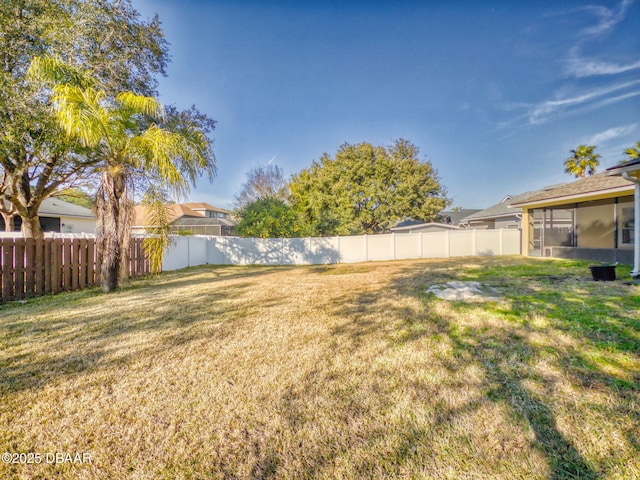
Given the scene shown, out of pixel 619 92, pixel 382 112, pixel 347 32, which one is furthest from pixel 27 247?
pixel 619 92

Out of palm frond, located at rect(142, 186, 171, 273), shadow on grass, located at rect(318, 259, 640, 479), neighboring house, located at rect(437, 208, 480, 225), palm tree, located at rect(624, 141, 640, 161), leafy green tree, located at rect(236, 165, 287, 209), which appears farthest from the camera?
neighboring house, located at rect(437, 208, 480, 225)

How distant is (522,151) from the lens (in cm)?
1608

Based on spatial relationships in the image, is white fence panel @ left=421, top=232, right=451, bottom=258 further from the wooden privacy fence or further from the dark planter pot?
the wooden privacy fence

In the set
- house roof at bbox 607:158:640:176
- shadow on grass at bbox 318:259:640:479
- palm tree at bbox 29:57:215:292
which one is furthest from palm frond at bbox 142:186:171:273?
house roof at bbox 607:158:640:176

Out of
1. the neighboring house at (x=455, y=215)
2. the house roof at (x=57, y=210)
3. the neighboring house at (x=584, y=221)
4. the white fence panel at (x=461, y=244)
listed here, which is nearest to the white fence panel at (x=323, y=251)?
the white fence panel at (x=461, y=244)

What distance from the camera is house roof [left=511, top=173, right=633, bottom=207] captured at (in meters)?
8.91

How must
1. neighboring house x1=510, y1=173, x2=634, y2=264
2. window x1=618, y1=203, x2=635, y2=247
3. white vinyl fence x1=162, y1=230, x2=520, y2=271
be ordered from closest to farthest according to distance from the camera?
1. window x1=618, y1=203, x2=635, y2=247
2. neighboring house x1=510, y1=173, x2=634, y2=264
3. white vinyl fence x1=162, y1=230, x2=520, y2=271

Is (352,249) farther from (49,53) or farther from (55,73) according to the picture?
(49,53)

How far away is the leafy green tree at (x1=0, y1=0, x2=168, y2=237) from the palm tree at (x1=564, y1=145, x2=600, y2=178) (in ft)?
87.4

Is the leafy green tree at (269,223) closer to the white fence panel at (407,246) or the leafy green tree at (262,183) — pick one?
the white fence panel at (407,246)

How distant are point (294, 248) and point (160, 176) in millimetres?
8881

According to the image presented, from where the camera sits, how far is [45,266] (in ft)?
20.3

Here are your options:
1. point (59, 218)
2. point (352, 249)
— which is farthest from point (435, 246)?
point (59, 218)

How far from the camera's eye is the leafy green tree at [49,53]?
20.8ft
